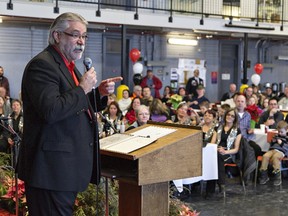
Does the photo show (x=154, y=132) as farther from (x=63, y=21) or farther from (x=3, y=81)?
(x=3, y=81)

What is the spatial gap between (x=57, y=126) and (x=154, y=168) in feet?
2.13

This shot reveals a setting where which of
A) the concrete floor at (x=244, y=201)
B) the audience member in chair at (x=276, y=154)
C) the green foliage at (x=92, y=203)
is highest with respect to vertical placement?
the green foliage at (x=92, y=203)

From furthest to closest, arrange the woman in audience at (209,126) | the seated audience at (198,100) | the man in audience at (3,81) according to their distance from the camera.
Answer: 1. the man in audience at (3,81)
2. the seated audience at (198,100)
3. the woman in audience at (209,126)

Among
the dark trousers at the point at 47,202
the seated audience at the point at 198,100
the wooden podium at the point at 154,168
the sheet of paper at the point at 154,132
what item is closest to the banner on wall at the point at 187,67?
the seated audience at the point at 198,100

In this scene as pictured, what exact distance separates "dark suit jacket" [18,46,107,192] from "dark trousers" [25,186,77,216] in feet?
0.14

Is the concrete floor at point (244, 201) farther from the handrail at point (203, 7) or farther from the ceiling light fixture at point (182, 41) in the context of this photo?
the ceiling light fixture at point (182, 41)

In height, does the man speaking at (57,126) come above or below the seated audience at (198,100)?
above

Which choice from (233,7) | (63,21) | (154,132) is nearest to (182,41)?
(233,7)

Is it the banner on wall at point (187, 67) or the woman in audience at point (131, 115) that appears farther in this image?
the banner on wall at point (187, 67)

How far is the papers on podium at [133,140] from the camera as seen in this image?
261 cm

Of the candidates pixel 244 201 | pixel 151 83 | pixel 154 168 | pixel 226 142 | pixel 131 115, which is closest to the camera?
pixel 154 168

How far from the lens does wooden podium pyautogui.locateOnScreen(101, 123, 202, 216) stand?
255cm

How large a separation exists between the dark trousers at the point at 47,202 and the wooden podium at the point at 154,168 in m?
0.44

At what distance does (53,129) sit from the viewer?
2127 millimetres
